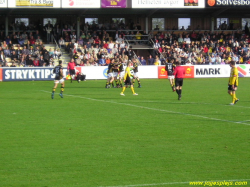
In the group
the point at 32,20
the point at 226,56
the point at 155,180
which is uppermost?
the point at 32,20

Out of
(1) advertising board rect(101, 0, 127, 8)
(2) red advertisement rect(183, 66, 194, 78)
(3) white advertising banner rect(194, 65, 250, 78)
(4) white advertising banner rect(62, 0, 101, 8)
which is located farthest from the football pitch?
(1) advertising board rect(101, 0, 127, 8)

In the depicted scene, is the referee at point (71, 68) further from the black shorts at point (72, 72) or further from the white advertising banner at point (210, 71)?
the white advertising banner at point (210, 71)

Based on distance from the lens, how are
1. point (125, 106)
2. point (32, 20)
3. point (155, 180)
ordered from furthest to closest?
point (32, 20)
point (125, 106)
point (155, 180)

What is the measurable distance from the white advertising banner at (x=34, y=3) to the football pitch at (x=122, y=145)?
26885mm

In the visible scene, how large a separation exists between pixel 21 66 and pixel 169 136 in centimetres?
2922

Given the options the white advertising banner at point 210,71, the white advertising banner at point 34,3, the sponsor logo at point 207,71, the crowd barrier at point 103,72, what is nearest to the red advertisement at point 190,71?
the crowd barrier at point 103,72

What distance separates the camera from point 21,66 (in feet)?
129

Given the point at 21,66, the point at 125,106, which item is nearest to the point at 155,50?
the point at 21,66

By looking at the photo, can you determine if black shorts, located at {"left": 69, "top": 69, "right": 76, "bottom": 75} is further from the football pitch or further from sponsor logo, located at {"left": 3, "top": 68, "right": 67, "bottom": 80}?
the football pitch

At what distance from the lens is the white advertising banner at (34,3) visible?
4397 cm

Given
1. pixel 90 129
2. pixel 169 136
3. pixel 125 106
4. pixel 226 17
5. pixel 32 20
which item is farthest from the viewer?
pixel 226 17

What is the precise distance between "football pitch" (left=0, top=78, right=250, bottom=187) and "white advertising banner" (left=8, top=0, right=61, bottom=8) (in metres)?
26.9

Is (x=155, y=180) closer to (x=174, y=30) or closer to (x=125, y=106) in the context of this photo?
(x=125, y=106)

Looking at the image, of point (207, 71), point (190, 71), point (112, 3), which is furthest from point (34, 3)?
point (207, 71)
